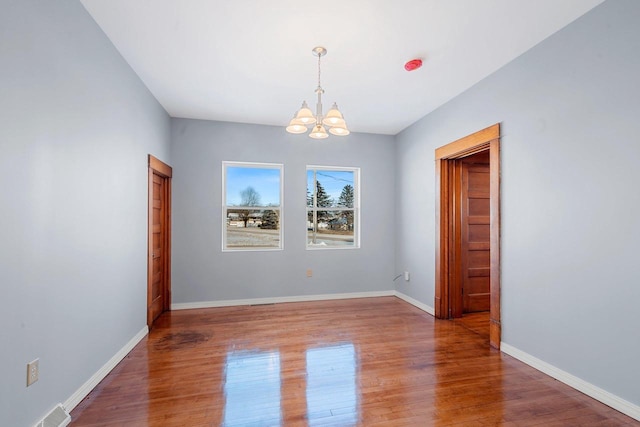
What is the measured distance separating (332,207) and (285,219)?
0.84 m

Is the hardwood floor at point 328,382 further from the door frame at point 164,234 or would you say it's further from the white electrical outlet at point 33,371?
the door frame at point 164,234

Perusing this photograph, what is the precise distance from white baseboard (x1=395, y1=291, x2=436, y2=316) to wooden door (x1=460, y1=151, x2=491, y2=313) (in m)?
0.43

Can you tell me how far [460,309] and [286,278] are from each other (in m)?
2.52

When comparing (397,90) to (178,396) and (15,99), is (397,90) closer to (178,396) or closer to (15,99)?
(15,99)

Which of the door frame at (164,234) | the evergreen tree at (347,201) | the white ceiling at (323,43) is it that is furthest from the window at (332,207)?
the door frame at (164,234)

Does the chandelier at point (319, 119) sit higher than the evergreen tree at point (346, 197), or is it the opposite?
the chandelier at point (319, 119)

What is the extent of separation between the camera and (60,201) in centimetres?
197

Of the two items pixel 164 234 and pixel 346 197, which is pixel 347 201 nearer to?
pixel 346 197

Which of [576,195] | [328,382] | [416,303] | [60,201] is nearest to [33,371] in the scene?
[60,201]

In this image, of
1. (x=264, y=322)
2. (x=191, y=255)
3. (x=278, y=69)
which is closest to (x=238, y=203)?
(x=191, y=255)

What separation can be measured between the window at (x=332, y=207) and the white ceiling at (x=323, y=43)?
150 centimetres

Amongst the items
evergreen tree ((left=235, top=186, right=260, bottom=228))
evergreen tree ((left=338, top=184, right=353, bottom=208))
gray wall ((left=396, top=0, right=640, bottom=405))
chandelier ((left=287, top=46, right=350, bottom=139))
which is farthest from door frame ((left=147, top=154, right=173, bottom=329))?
gray wall ((left=396, top=0, right=640, bottom=405))

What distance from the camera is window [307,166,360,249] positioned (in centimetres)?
507

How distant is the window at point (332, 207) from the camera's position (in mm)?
5066
